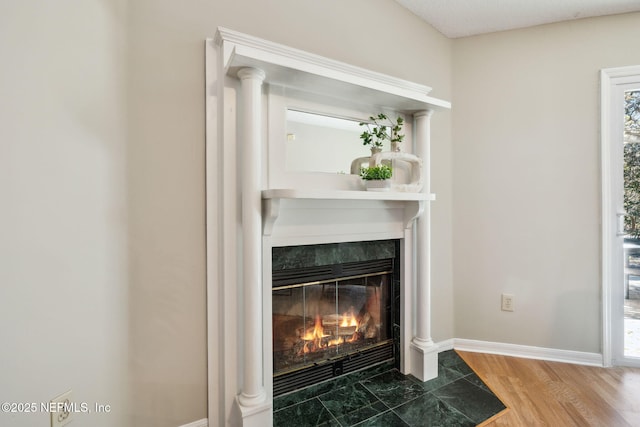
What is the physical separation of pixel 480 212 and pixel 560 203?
0.54 m

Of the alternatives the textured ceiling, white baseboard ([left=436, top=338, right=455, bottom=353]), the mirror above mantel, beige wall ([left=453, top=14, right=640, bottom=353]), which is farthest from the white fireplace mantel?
white baseboard ([left=436, top=338, right=455, bottom=353])

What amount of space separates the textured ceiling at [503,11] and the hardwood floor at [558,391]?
250cm

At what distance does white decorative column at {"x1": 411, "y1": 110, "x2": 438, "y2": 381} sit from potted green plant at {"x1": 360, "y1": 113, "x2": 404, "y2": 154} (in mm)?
142

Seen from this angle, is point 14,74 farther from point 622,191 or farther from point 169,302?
point 622,191

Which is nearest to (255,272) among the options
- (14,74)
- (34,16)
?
(14,74)

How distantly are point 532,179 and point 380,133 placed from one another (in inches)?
52.5

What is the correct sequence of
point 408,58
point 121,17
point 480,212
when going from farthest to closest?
point 480,212 → point 408,58 → point 121,17

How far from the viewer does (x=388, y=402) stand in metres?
1.74

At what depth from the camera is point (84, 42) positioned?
1166 mm

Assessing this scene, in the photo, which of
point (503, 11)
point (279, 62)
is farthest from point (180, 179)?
point (503, 11)

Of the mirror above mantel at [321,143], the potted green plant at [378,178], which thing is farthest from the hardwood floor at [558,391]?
the mirror above mantel at [321,143]

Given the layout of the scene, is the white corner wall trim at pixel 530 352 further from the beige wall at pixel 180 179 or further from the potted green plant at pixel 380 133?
the potted green plant at pixel 380 133

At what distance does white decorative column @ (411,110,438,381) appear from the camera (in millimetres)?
1991

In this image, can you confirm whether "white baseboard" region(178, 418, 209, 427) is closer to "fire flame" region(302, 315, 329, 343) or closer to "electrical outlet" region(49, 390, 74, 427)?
"electrical outlet" region(49, 390, 74, 427)
